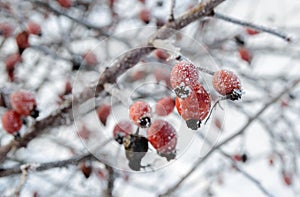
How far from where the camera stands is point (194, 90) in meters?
0.69

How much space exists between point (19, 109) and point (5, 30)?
1019mm

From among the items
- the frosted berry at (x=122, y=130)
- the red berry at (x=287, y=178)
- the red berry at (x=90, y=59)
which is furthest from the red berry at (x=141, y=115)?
the red berry at (x=287, y=178)

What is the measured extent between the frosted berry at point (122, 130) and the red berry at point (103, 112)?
23 cm

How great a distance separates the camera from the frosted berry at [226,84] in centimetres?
72

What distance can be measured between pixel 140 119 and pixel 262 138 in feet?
13.1

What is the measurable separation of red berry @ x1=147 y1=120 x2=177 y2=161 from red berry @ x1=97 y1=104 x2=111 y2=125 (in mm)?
385

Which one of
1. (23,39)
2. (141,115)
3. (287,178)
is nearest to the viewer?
(141,115)

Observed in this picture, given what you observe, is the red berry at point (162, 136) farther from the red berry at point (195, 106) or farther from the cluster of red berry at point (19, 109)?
the cluster of red berry at point (19, 109)

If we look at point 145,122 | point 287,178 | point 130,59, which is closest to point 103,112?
point 130,59

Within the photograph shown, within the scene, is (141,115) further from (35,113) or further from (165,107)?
(35,113)

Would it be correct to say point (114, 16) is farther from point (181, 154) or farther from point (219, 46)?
point (181, 154)

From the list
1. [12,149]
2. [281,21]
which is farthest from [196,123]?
[281,21]

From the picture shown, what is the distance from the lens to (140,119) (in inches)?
32.5

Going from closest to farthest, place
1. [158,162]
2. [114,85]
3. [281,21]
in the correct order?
1. [158,162]
2. [114,85]
3. [281,21]
